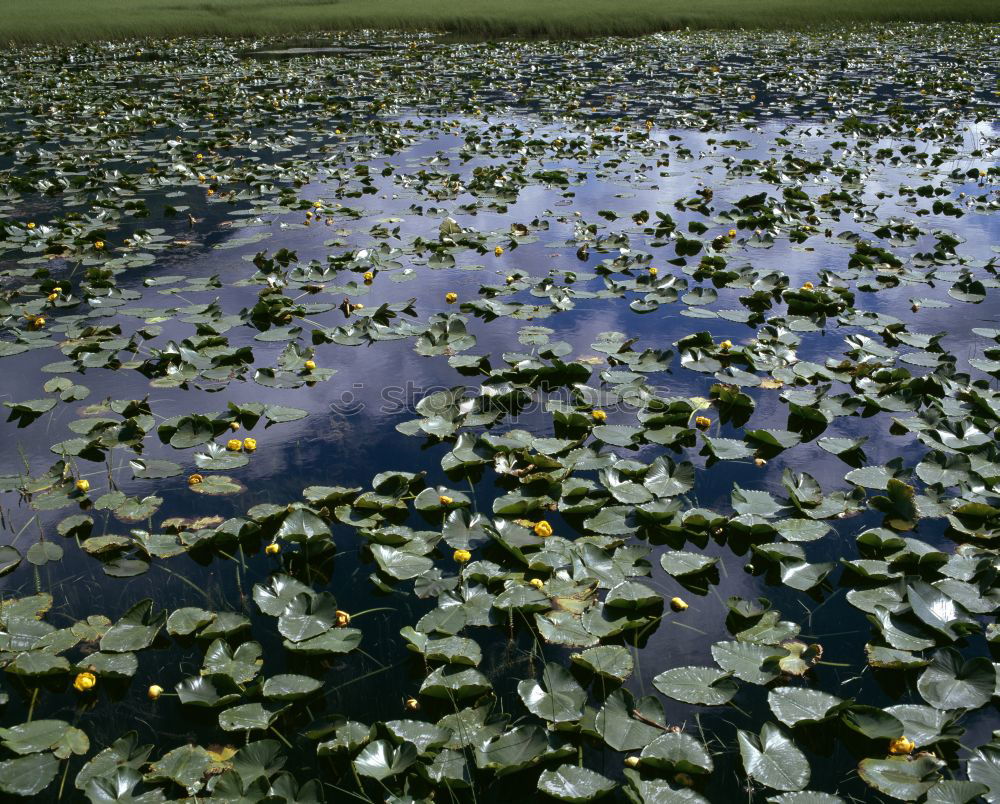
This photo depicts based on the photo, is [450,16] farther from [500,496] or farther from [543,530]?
[543,530]

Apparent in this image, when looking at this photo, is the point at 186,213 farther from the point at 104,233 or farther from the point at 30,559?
the point at 30,559

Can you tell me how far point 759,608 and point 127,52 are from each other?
23.1m

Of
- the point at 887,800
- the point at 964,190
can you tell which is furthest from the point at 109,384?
the point at 964,190

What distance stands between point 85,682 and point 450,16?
87.8ft

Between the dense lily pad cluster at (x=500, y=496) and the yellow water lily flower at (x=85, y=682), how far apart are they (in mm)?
44

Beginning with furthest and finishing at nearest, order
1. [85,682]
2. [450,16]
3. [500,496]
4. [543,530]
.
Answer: [450,16] < [500,496] < [543,530] < [85,682]

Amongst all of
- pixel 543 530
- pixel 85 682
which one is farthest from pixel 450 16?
pixel 85 682

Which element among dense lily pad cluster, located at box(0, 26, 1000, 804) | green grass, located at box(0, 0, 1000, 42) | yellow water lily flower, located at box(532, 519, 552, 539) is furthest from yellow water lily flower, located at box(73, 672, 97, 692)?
green grass, located at box(0, 0, 1000, 42)

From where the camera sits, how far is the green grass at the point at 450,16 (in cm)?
2311

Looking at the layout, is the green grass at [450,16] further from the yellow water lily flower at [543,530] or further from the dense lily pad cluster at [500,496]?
the yellow water lily flower at [543,530]

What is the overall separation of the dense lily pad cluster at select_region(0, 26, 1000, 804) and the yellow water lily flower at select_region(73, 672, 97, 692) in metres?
0.04

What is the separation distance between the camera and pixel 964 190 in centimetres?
739

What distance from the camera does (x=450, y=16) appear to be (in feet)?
82.9

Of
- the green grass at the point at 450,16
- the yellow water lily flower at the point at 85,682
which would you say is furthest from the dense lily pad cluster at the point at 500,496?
the green grass at the point at 450,16
